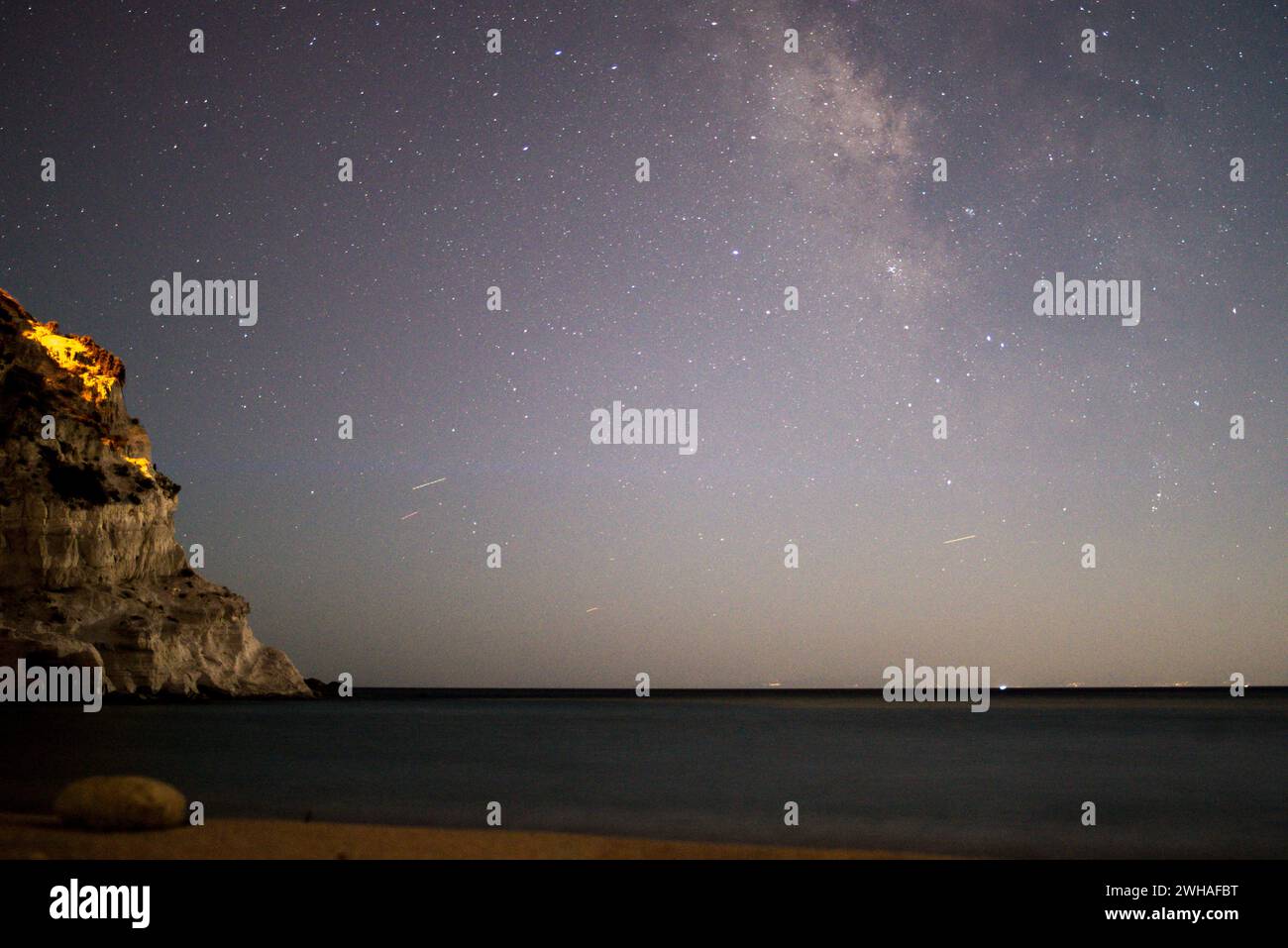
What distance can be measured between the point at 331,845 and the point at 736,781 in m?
17.6

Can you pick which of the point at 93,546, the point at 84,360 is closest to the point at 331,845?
the point at 93,546

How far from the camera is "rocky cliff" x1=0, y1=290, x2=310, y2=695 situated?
235ft

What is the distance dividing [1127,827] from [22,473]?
7786cm

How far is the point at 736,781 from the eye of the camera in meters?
30.0

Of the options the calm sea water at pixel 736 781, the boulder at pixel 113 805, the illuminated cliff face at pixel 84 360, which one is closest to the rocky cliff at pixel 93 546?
the illuminated cliff face at pixel 84 360

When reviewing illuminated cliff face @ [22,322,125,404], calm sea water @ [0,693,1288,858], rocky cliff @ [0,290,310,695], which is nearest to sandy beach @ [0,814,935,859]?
calm sea water @ [0,693,1288,858]

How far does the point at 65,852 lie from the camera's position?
12.5 meters

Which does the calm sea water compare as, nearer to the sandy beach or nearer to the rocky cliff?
the sandy beach

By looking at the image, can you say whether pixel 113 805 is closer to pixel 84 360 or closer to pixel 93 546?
pixel 93 546

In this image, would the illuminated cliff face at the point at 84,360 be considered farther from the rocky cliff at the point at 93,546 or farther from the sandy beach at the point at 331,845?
the sandy beach at the point at 331,845

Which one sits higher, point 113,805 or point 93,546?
point 93,546

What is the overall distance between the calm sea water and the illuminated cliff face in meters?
40.8

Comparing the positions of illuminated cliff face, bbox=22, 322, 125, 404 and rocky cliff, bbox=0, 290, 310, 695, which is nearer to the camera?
rocky cliff, bbox=0, 290, 310, 695
